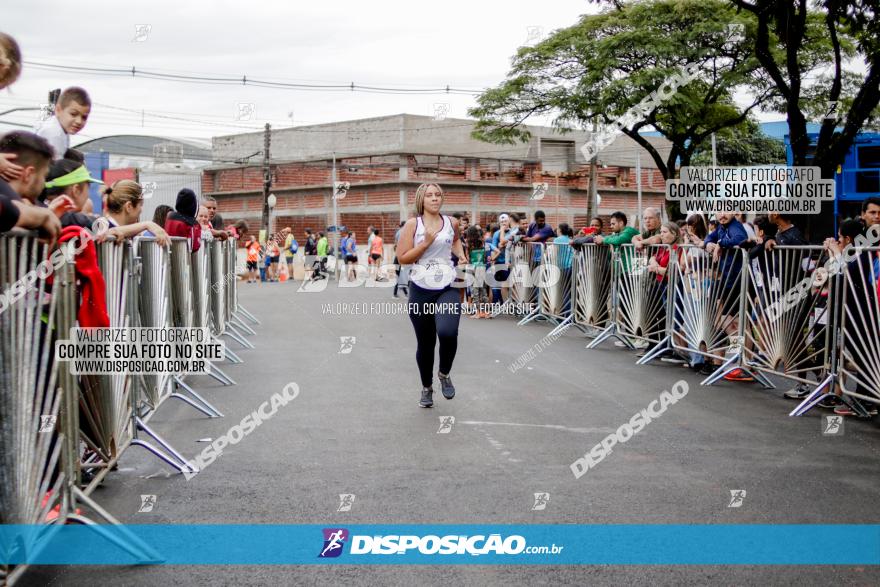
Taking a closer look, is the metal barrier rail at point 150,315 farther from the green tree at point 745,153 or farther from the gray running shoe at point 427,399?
the green tree at point 745,153

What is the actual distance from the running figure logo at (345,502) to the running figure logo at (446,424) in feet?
6.19

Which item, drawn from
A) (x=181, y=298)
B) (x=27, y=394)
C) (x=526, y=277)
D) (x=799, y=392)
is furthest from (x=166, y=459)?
(x=526, y=277)

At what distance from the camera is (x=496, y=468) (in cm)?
576

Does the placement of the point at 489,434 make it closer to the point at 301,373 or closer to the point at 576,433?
the point at 576,433

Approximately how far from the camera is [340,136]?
5472 cm

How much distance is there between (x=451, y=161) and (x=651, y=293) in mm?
41735

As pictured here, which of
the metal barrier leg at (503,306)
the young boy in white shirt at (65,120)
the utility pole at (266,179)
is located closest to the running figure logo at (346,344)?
the metal barrier leg at (503,306)

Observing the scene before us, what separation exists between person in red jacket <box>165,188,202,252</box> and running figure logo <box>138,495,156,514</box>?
4.51 metres

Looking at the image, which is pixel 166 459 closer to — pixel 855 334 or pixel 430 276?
pixel 430 276

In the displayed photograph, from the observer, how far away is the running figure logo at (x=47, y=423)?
372 cm

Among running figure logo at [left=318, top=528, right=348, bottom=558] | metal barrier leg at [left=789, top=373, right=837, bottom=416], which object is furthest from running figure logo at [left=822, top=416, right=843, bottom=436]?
running figure logo at [left=318, top=528, right=348, bottom=558]

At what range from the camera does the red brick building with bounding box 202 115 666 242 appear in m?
50.8

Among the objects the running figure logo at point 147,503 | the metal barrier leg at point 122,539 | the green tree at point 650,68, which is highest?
the green tree at point 650,68

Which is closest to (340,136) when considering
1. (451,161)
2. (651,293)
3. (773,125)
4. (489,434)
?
(451,161)
